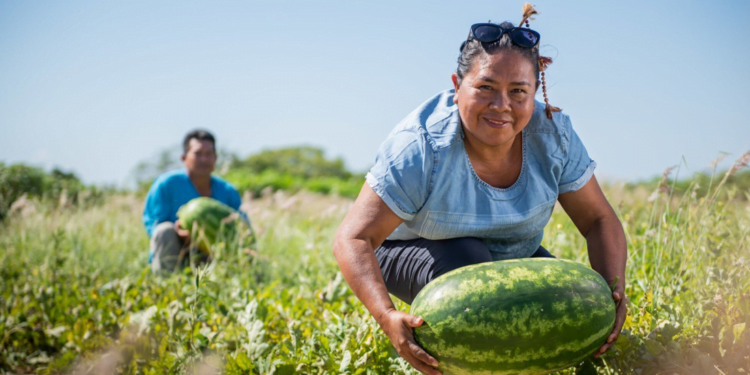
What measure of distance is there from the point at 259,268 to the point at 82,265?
185 cm

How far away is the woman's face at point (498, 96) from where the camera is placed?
2441 mm

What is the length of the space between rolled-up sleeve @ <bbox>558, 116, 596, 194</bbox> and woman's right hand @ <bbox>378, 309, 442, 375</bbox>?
110 centimetres

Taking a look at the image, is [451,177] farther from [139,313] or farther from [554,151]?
[139,313]

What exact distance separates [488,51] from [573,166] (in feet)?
2.38

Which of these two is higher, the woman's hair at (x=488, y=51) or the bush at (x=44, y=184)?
the woman's hair at (x=488, y=51)

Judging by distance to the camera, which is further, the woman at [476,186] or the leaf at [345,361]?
the leaf at [345,361]

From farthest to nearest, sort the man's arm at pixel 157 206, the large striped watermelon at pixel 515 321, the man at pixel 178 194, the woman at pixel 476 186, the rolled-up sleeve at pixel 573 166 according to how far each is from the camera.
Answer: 1. the man's arm at pixel 157 206
2. the man at pixel 178 194
3. the rolled-up sleeve at pixel 573 166
4. the woman at pixel 476 186
5. the large striped watermelon at pixel 515 321

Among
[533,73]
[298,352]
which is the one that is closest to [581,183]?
[533,73]

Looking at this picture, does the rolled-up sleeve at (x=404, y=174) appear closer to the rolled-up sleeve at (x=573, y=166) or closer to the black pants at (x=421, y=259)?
the black pants at (x=421, y=259)

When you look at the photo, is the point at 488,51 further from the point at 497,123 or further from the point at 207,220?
the point at 207,220

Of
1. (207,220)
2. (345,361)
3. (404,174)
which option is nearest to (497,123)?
(404,174)

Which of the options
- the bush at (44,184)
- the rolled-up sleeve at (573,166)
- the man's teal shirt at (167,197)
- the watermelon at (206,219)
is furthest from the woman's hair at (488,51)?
the bush at (44,184)

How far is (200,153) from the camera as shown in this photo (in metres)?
6.09

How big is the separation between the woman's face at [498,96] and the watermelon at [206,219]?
3443 mm
